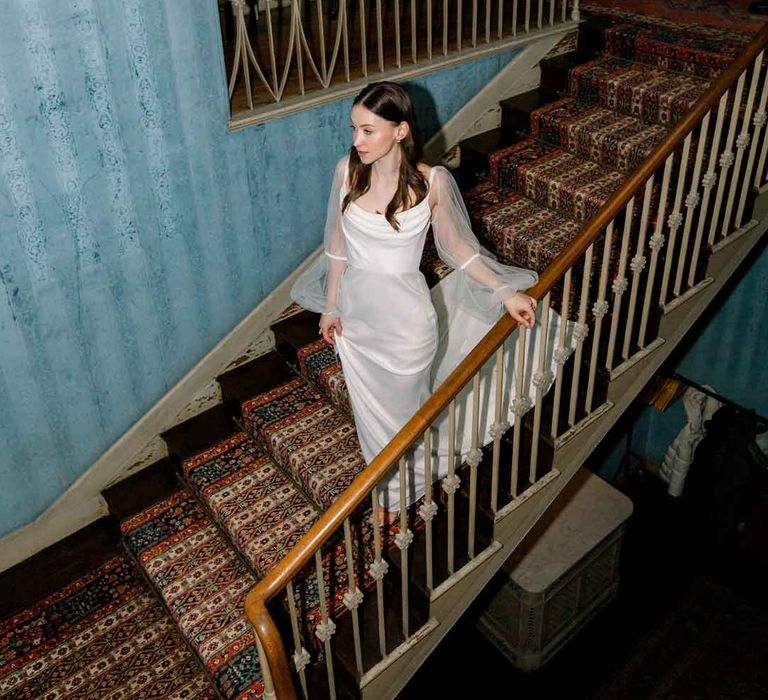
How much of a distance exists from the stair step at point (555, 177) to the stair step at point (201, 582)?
2.51 m

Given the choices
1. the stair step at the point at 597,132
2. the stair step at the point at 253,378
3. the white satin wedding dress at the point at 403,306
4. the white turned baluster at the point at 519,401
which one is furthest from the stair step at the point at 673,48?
the stair step at the point at 253,378

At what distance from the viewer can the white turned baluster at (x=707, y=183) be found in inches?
127

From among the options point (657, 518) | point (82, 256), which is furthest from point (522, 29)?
point (657, 518)

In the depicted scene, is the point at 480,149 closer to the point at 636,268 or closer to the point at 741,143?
the point at 741,143

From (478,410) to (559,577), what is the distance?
269 cm

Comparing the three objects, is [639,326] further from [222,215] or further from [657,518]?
[657,518]

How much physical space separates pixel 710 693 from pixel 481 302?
323 centimetres

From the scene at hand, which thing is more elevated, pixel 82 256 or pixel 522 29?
pixel 522 29

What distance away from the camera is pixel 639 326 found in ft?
12.0

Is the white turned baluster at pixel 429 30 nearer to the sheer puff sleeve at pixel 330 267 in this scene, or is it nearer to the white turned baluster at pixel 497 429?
the sheer puff sleeve at pixel 330 267

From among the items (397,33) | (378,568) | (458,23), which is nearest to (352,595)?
(378,568)

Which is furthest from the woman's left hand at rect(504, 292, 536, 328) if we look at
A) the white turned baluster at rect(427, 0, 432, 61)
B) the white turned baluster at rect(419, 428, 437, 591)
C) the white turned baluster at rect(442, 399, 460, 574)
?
the white turned baluster at rect(427, 0, 432, 61)

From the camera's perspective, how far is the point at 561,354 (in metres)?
3.09

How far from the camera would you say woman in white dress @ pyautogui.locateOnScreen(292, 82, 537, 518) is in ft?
8.97
